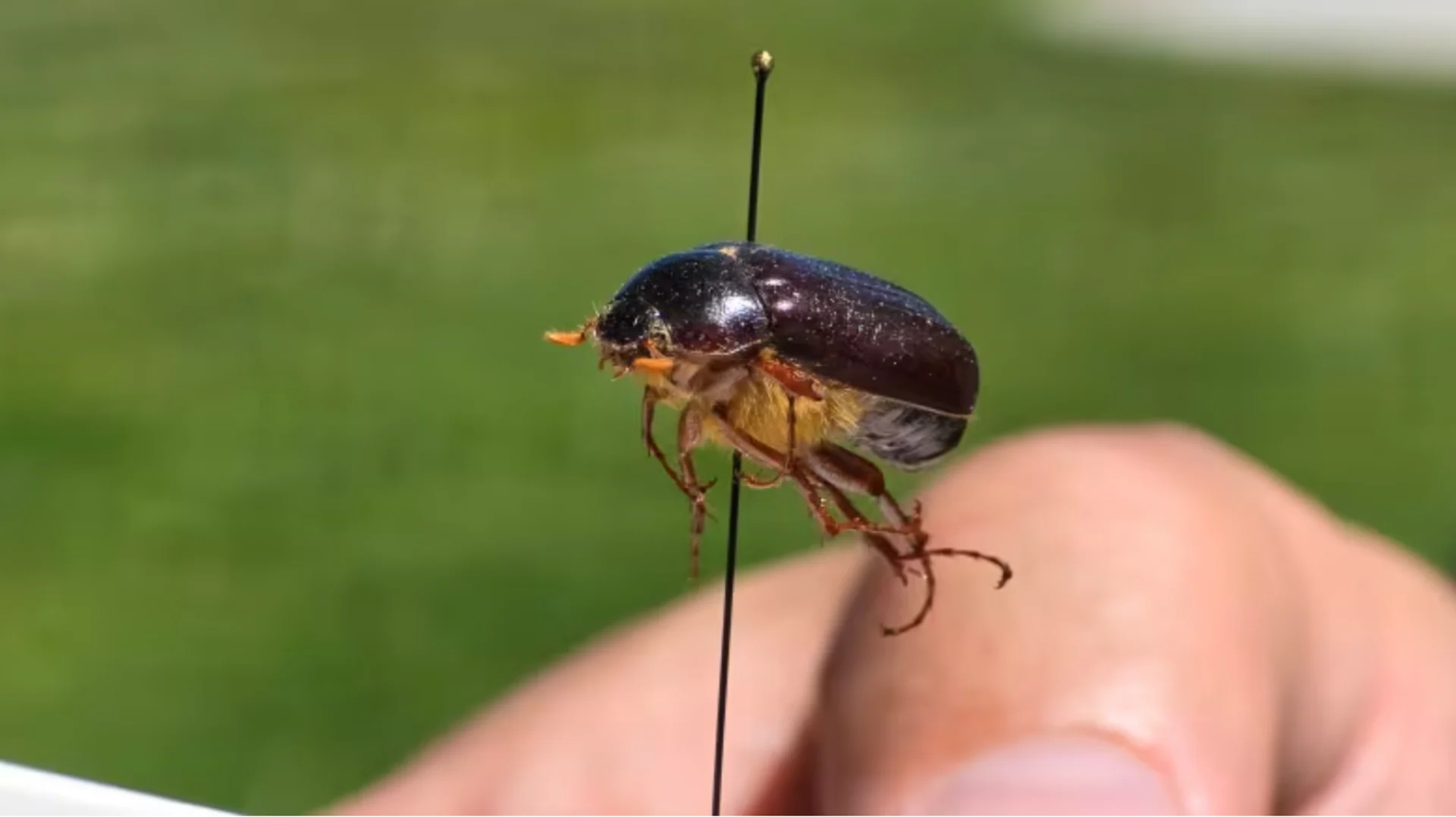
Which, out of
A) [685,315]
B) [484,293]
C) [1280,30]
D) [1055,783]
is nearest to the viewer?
[685,315]

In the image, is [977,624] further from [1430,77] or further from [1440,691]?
[1430,77]

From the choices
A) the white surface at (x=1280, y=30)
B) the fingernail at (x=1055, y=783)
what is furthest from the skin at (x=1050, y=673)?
the white surface at (x=1280, y=30)

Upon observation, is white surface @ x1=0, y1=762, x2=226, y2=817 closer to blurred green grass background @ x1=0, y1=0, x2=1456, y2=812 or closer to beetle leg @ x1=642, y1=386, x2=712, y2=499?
beetle leg @ x1=642, y1=386, x2=712, y2=499

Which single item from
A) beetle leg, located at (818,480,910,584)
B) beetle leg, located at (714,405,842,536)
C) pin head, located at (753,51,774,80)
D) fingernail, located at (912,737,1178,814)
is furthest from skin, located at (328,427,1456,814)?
pin head, located at (753,51,774,80)

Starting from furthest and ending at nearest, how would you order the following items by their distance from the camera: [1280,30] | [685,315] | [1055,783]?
[1280,30] → [1055,783] → [685,315]

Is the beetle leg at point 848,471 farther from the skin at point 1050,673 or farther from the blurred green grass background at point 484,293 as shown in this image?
the blurred green grass background at point 484,293

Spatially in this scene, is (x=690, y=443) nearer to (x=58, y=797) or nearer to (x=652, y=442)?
(x=652, y=442)

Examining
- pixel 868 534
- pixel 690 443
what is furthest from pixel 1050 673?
pixel 690 443
